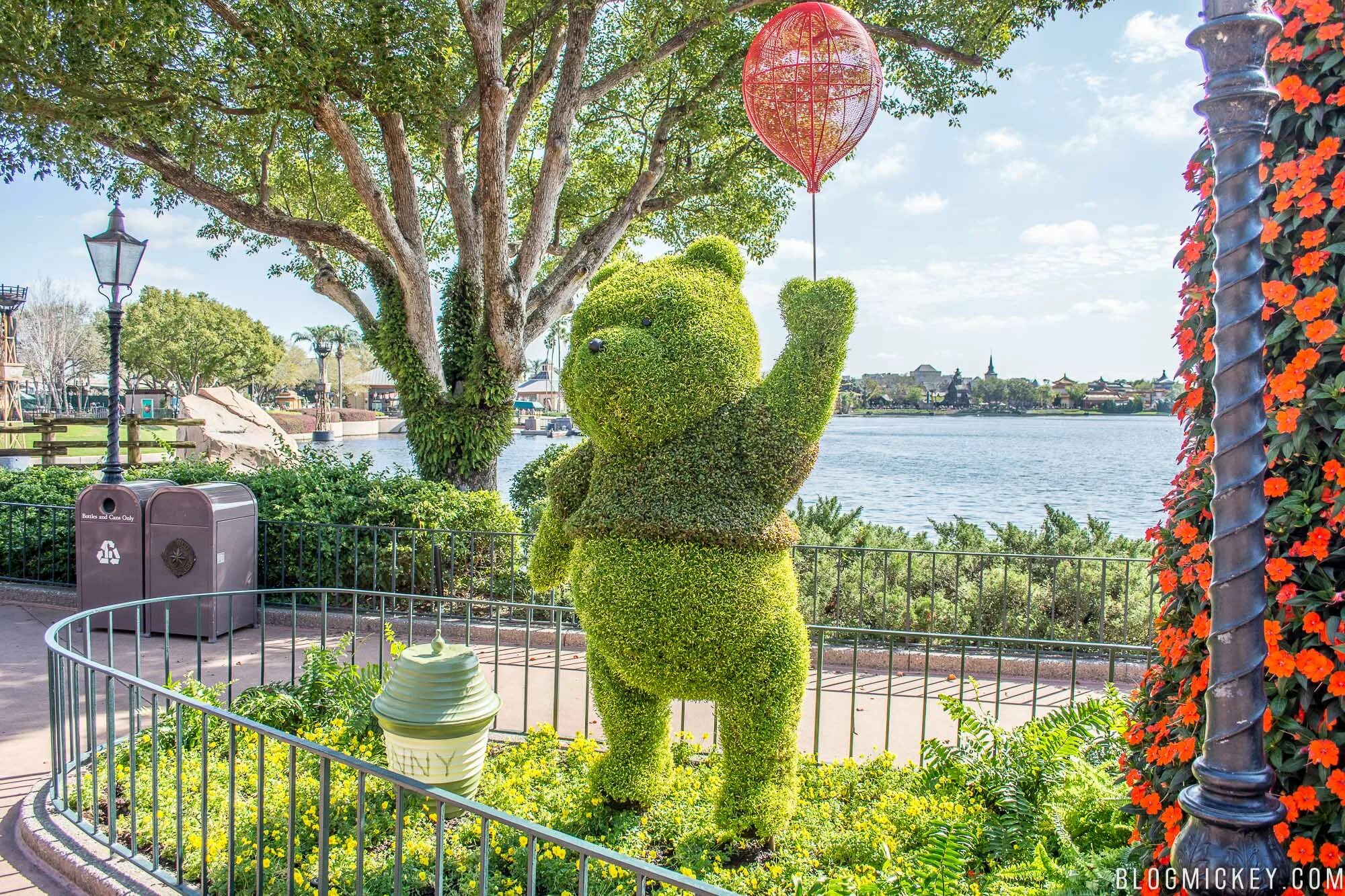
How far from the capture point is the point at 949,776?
4.34 meters

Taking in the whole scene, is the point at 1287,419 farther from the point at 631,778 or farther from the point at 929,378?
the point at 929,378

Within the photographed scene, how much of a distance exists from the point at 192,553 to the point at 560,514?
493cm

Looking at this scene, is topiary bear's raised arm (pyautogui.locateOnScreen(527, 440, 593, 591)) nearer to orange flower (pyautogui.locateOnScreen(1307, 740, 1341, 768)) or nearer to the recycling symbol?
orange flower (pyautogui.locateOnScreen(1307, 740, 1341, 768))

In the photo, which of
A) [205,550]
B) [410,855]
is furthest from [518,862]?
[205,550]

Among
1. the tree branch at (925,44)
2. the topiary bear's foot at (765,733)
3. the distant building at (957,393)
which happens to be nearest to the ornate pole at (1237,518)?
the topiary bear's foot at (765,733)

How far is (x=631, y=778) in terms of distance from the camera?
4039 millimetres

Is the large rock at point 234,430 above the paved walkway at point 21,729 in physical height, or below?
above

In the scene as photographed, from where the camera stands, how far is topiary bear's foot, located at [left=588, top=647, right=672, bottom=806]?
4043 millimetres

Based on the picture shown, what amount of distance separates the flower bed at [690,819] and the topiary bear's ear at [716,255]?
105 inches

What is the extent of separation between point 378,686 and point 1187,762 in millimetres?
4534

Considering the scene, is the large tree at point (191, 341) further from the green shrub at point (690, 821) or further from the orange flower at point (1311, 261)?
the orange flower at point (1311, 261)

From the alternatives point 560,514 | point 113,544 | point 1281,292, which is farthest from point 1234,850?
point 113,544

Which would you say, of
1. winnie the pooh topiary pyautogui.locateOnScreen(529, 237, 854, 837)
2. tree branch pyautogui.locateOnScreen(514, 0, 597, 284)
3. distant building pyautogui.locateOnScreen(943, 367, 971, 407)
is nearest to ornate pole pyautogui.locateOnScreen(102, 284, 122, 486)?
tree branch pyautogui.locateOnScreen(514, 0, 597, 284)

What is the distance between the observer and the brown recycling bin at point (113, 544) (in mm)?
7672
